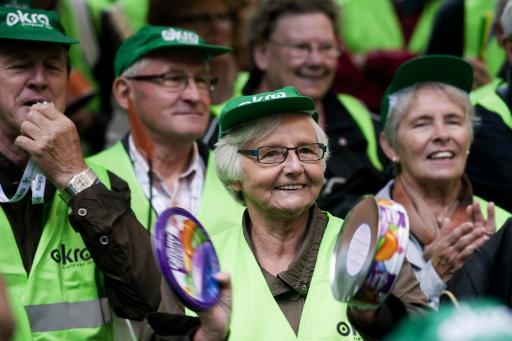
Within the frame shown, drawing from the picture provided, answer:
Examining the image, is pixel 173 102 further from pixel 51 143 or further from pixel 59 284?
pixel 59 284

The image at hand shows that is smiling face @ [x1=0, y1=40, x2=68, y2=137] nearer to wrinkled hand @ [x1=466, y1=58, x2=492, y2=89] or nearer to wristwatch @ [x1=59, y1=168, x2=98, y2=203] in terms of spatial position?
wristwatch @ [x1=59, y1=168, x2=98, y2=203]

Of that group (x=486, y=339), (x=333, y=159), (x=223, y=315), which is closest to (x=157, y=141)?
(x=333, y=159)

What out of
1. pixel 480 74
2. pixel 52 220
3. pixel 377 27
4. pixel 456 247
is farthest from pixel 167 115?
pixel 377 27

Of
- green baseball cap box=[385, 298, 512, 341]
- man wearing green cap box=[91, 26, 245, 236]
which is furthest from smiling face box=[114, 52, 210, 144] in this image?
green baseball cap box=[385, 298, 512, 341]

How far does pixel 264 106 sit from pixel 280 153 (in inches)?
8.1

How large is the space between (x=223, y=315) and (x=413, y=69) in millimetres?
2139

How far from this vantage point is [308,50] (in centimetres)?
638

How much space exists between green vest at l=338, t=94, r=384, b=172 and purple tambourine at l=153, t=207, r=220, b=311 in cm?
268

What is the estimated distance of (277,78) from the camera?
21.2ft

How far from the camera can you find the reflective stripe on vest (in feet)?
14.4

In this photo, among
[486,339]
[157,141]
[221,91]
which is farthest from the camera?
[221,91]

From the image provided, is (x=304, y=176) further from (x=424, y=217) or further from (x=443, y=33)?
(x=443, y=33)

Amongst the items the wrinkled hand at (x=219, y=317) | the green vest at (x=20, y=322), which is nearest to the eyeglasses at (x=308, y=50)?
the green vest at (x=20, y=322)

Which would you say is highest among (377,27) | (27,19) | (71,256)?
(377,27)
